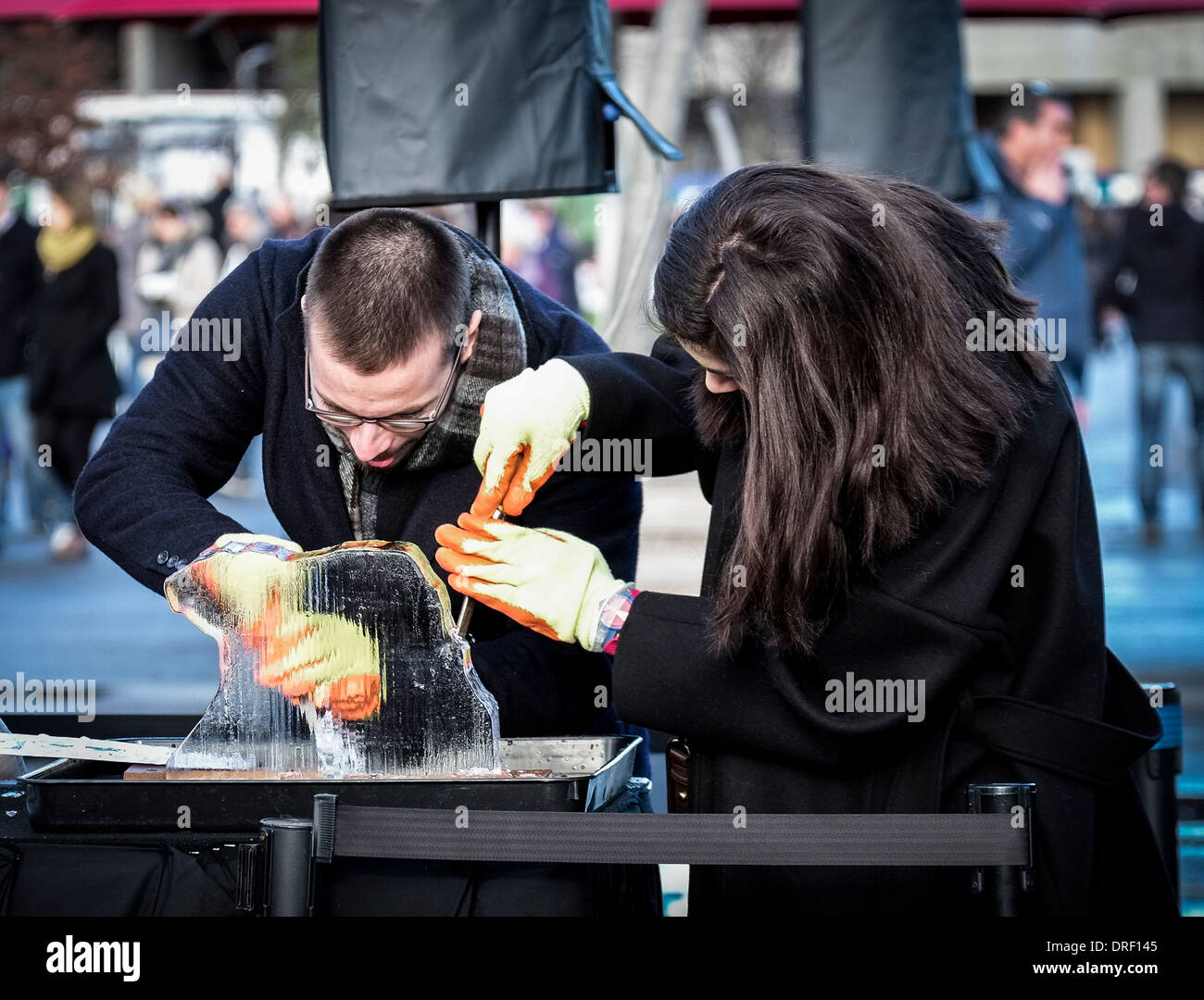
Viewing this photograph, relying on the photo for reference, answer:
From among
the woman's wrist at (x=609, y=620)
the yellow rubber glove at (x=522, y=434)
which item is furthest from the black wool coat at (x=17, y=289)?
the woman's wrist at (x=609, y=620)

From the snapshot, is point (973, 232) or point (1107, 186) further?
point (1107, 186)

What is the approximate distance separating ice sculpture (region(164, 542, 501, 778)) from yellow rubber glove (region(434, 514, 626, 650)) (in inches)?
2.0

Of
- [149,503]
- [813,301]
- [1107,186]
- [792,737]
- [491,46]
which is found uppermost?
[1107,186]

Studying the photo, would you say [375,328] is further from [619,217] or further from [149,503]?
[619,217]

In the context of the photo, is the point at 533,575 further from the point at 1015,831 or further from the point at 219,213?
the point at 219,213

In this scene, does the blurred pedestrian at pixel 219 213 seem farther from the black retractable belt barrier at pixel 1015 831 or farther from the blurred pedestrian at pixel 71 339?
the black retractable belt barrier at pixel 1015 831

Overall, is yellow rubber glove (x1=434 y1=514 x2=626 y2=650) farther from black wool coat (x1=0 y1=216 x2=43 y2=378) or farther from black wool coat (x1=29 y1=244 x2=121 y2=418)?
black wool coat (x1=0 y1=216 x2=43 y2=378)

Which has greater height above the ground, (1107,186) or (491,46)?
(1107,186)

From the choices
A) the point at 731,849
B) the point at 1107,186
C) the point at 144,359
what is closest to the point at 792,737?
the point at 731,849

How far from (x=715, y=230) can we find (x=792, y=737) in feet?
1.98

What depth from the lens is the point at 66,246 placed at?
7324 mm

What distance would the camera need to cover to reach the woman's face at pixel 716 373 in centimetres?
190

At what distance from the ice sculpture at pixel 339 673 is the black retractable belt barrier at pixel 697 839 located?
26cm

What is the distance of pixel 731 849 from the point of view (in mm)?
1686
